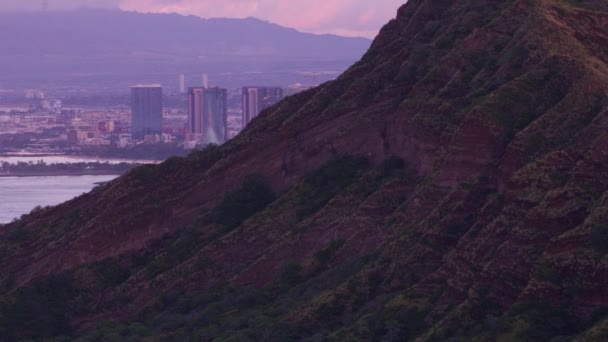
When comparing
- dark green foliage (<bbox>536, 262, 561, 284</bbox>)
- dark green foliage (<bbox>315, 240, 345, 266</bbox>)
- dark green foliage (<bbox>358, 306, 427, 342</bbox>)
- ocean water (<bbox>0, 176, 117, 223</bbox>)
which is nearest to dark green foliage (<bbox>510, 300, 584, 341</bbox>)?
dark green foliage (<bbox>536, 262, 561, 284</bbox>)

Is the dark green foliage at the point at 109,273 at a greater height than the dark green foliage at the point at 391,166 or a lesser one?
lesser

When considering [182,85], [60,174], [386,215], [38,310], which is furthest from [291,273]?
[182,85]

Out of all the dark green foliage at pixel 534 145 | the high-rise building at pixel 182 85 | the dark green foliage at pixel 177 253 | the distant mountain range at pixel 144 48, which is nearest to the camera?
the dark green foliage at pixel 534 145

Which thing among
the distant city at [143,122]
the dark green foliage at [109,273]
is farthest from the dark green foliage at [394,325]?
the distant city at [143,122]

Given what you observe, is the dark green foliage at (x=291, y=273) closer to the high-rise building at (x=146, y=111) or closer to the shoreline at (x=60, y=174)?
the shoreline at (x=60, y=174)

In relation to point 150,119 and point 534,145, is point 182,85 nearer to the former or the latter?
point 150,119

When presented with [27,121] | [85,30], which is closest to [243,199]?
[27,121]
